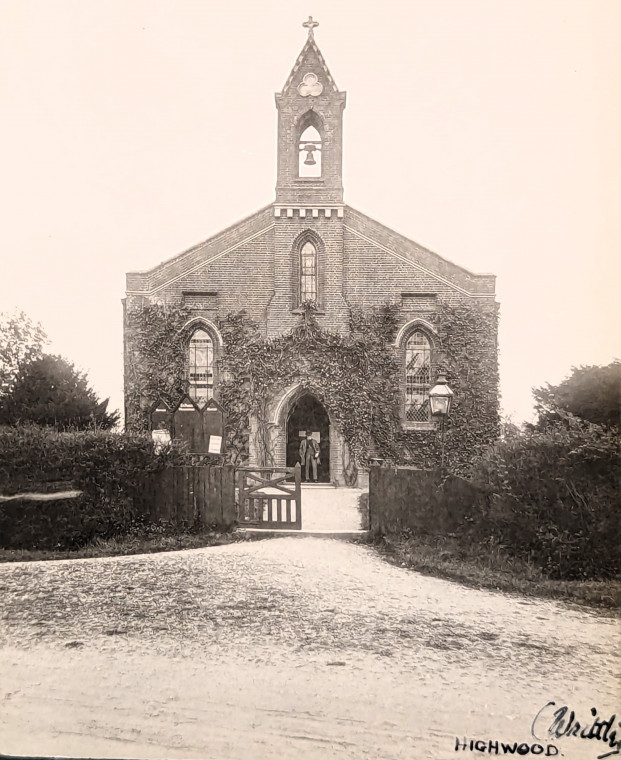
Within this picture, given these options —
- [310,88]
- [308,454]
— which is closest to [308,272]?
[310,88]

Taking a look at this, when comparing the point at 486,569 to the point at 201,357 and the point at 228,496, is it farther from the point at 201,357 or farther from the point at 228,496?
the point at 201,357

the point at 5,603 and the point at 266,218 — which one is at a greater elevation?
the point at 266,218

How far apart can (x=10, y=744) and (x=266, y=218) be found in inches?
678

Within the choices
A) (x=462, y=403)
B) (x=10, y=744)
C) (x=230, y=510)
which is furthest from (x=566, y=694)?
(x=462, y=403)

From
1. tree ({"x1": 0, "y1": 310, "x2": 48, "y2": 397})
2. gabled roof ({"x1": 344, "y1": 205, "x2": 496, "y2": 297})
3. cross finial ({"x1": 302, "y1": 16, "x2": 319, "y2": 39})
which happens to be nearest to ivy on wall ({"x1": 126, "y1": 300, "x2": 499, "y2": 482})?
gabled roof ({"x1": 344, "y1": 205, "x2": 496, "y2": 297})

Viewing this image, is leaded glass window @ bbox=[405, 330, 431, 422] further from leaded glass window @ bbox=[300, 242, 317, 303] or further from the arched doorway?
leaded glass window @ bbox=[300, 242, 317, 303]

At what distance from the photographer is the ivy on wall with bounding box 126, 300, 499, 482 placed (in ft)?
63.4

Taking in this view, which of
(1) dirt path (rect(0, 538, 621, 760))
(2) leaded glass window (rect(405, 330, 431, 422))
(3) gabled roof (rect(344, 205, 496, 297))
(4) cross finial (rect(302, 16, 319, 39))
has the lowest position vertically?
(1) dirt path (rect(0, 538, 621, 760))

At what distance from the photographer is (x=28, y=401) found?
546 inches

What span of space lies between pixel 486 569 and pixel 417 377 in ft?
37.7

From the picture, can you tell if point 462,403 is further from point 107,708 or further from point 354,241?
point 107,708

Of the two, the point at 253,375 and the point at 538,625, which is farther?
the point at 253,375
